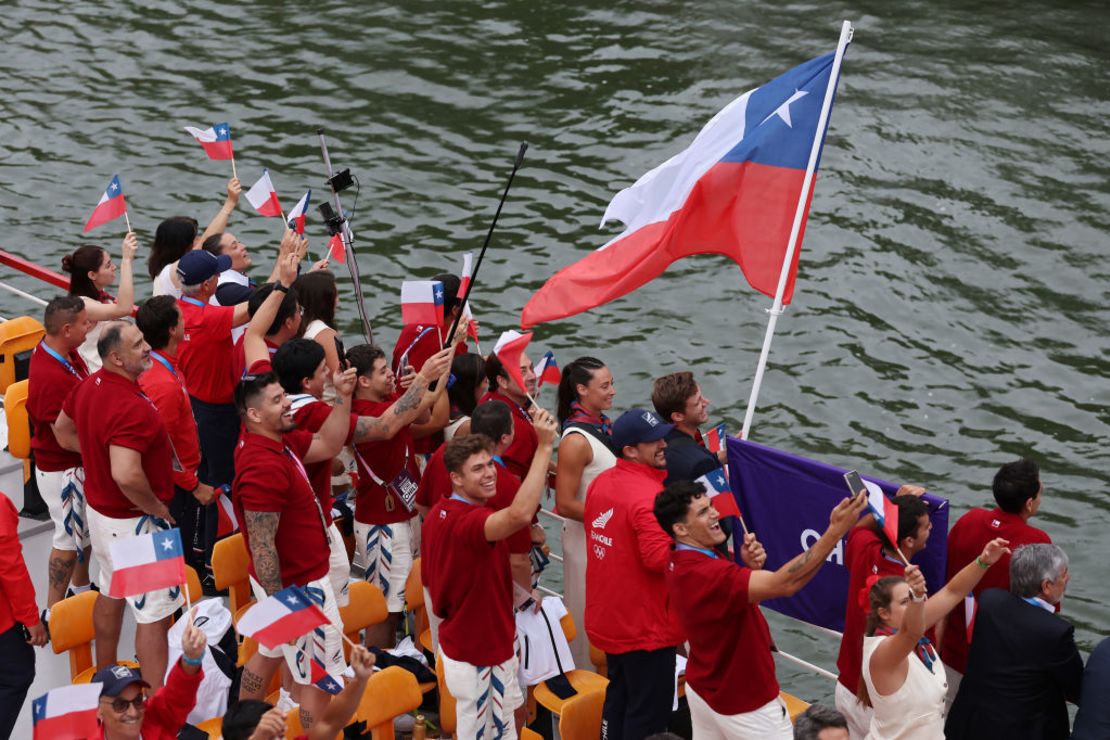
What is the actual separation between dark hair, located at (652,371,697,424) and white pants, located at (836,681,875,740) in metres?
1.88

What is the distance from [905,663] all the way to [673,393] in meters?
2.27

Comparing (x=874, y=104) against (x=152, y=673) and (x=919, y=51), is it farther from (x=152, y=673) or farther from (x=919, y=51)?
(x=152, y=673)

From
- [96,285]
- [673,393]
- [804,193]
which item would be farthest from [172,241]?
[804,193]

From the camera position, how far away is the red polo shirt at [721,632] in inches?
304

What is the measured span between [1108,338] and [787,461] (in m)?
10.2

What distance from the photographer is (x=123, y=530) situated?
368 inches

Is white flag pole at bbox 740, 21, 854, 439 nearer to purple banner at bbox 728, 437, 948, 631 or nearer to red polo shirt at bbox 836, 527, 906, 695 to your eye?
purple banner at bbox 728, 437, 948, 631

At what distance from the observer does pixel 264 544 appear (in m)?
8.51

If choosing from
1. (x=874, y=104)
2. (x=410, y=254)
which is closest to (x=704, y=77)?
(x=874, y=104)

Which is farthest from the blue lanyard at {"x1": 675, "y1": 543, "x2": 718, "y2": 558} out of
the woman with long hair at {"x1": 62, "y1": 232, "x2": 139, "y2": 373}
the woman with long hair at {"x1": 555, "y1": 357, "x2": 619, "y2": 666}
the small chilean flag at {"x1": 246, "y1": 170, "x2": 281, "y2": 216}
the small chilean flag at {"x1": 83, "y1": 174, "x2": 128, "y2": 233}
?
the small chilean flag at {"x1": 83, "y1": 174, "x2": 128, "y2": 233}

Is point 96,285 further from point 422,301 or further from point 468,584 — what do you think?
point 468,584

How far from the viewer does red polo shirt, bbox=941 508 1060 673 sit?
8.95m

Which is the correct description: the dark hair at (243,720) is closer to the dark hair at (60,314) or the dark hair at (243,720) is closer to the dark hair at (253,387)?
the dark hair at (253,387)

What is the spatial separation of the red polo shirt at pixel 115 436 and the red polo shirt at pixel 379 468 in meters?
1.16
